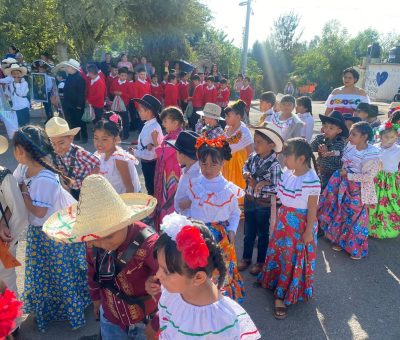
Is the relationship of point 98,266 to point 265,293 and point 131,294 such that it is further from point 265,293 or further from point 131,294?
point 265,293

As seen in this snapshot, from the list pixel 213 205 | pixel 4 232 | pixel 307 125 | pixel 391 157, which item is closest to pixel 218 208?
pixel 213 205

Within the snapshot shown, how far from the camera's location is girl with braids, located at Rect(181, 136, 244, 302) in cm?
293

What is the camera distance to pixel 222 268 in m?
1.77

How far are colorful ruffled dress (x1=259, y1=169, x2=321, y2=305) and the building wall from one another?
23562 millimetres

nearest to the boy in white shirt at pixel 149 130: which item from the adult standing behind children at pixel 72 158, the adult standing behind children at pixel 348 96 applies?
the adult standing behind children at pixel 72 158

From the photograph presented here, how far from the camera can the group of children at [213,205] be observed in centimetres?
167

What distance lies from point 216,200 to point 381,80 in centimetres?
2574

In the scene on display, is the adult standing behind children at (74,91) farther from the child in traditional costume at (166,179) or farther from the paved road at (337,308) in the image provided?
the child in traditional costume at (166,179)

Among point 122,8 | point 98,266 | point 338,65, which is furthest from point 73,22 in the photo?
point 338,65

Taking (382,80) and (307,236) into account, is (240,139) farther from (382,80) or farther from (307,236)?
(382,80)

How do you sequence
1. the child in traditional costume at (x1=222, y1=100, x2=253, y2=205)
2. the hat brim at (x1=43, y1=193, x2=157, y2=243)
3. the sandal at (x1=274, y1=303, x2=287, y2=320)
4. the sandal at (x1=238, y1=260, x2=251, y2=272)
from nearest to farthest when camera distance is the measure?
the hat brim at (x1=43, y1=193, x2=157, y2=243) < the sandal at (x1=274, y1=303, x2=287, y2=320) < the sandal at (x1=238, y1=260, x2=251, y2=272) < the child in traditional costume at (x1=222, y1=100, x2=253, y2=205)

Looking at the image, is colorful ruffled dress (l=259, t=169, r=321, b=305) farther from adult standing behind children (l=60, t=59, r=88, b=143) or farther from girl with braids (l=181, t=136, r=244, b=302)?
adult standing behind children (l=60, t=59, r=88, b=143)

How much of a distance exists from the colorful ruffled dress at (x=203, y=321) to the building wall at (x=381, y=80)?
2535cm

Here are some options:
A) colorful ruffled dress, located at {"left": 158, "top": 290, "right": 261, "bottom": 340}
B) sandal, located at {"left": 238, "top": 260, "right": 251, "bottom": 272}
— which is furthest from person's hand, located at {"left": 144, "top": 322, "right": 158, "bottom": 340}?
sandal, located at {"left": 238, "top": 260, "right": 251, "bottom": 272}
